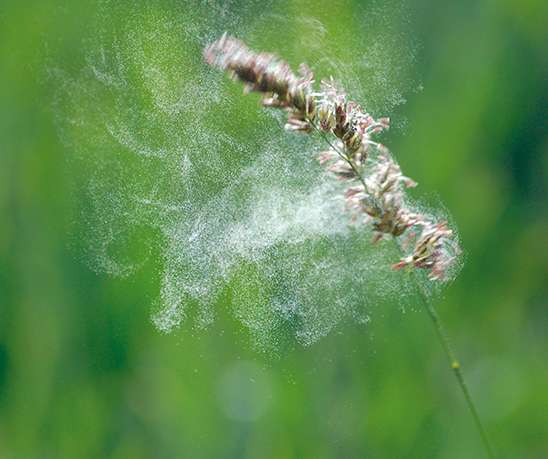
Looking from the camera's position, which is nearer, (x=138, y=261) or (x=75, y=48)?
(x=138, y=261)

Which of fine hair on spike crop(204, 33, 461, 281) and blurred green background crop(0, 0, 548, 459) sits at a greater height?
fine hair on spike crop(204, 33, 461, 281)

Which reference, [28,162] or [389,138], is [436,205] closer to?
[389,138]

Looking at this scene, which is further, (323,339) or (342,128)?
(323,339)

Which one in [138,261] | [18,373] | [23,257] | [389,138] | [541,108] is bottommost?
[18,373]

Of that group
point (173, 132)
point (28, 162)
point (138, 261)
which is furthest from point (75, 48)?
point (138, 261)

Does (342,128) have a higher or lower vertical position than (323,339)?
higher

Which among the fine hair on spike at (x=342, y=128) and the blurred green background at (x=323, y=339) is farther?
the blurred green background at (x=323, y=339)

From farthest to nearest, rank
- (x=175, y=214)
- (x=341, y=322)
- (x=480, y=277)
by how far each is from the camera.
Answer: (x=480, y=277)
(x=341, y=322)
(x=175, y=214)

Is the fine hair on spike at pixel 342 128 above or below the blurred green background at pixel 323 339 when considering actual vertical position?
above
